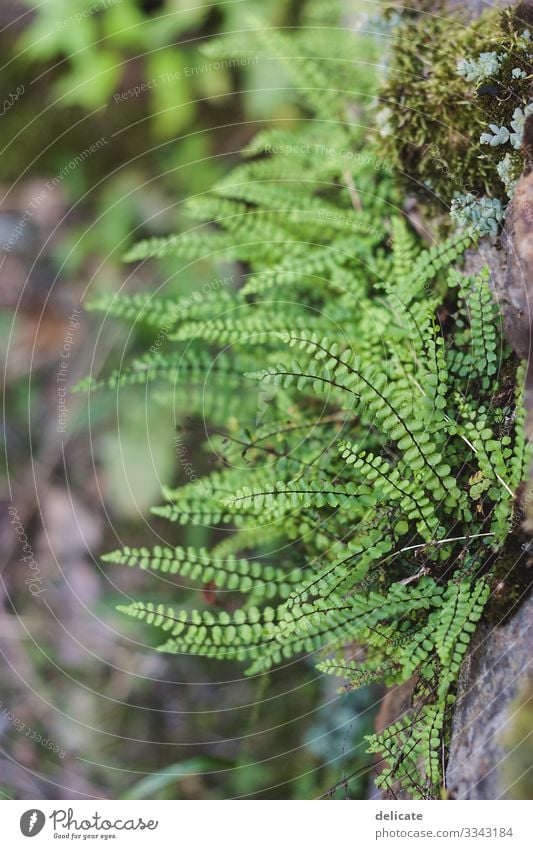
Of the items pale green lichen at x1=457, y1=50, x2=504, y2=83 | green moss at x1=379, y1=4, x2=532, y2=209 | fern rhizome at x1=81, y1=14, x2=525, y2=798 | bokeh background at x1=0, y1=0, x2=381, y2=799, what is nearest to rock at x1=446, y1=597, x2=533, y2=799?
fern rhizome at x1=81, y1=14, x2=525, y2=798

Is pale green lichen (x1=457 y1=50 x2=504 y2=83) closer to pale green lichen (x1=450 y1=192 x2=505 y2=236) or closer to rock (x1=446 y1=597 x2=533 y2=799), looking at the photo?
pale green lichen (x1=450 y1=192 x2=505 y2=236)

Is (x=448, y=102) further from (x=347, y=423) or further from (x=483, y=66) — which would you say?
(x=347, y=423)
